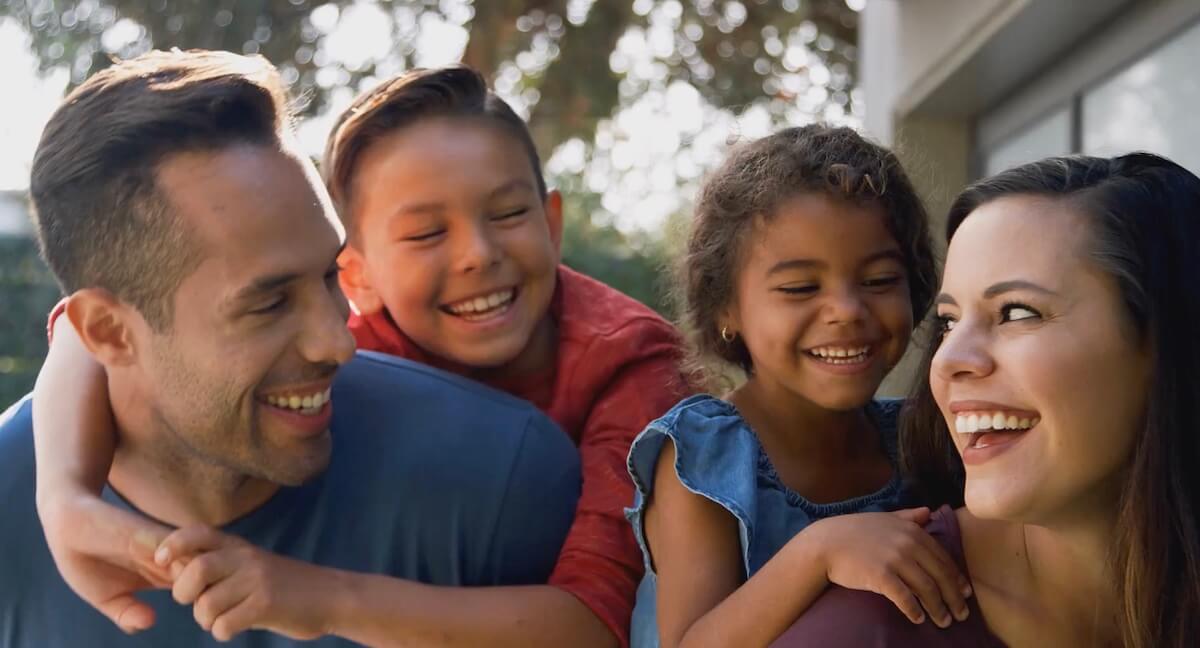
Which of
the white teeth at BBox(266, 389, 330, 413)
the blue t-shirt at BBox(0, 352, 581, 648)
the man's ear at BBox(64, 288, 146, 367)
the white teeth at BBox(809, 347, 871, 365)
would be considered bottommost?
the blue t-shirt at BBox(0, 352, 581, 648)

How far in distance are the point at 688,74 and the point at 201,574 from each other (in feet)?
30.3

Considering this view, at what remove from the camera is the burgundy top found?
177 centimetres

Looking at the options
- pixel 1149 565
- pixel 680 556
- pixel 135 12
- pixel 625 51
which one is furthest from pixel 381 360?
pixel 625 51

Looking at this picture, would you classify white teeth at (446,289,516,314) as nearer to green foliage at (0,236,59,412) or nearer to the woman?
the woman

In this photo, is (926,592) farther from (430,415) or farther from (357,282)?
(357,282)

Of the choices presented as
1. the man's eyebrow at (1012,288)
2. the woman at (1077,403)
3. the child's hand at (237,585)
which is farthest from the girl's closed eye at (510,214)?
the man's eyebrow at (1012,288)

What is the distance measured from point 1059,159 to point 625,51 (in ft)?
28.0

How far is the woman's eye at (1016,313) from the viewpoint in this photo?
1.71 metres

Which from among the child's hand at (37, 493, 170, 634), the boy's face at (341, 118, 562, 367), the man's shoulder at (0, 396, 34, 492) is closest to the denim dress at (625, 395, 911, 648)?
the boy's face at (341, 118, 562, 367)

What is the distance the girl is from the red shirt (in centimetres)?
9

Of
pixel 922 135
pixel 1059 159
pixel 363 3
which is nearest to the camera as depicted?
pixel 1059 159

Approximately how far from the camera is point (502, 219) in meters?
2.76

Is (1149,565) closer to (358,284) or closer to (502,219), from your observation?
(502,219)

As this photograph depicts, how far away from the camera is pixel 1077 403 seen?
167cm
